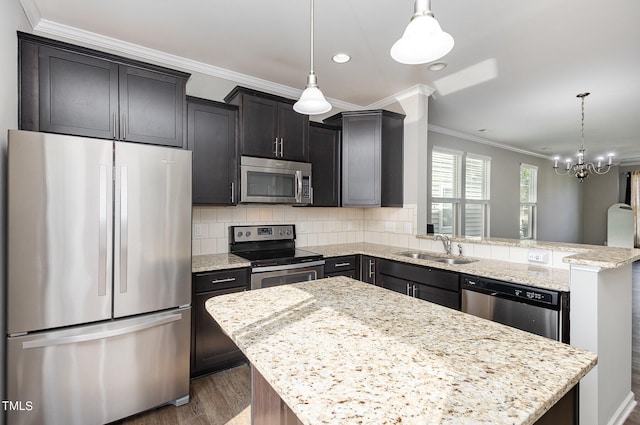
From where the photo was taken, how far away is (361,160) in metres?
3.52

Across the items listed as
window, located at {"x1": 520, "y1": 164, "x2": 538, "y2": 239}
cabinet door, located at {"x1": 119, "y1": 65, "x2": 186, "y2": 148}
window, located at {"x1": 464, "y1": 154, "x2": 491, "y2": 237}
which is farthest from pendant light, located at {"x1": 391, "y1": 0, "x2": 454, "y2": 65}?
window, located at {"x1": 520, "y1": 164, "x2": 538, "y2": 239}

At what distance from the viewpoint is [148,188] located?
6.53ft

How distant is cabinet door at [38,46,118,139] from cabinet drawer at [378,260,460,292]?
101 inches

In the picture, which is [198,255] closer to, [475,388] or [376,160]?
[376,160]

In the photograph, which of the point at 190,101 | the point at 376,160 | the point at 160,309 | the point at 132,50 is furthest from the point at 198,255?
the point at 376,160

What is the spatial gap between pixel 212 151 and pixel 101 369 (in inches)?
69.0

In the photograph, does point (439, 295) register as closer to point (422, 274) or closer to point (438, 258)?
point (422, 274)

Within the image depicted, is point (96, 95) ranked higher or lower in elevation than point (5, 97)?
higher

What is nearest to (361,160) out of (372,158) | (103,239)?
(372,158)

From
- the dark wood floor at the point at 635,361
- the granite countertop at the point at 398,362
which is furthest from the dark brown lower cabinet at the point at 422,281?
the granite countertop at the point at 398,362

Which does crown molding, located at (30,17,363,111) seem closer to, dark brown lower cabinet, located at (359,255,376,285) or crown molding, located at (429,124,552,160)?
dark brown lower cabinet, located at (359,255,376,285)

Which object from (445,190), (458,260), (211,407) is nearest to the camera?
(211,407)

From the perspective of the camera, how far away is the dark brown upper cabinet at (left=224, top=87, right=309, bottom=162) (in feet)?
9.34

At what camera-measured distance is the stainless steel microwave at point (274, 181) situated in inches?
112
